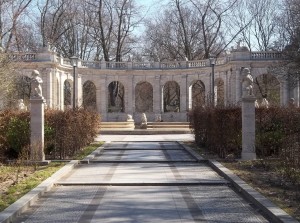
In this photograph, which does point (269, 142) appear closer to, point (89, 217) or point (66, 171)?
point (66, 171)

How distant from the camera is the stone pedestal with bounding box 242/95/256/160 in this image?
56.4 feet

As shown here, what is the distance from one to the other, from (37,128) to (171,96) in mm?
50348

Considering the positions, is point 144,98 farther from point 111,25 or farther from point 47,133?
point 47,133

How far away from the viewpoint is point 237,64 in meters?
45.4

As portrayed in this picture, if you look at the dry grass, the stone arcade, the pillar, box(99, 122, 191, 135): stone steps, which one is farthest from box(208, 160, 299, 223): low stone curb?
the stone arcade

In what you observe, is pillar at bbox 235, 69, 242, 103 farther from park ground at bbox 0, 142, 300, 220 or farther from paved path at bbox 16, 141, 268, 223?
paved path at bbox 16, 141, 268, 223

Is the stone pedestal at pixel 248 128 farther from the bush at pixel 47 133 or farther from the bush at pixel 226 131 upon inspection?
the bush at pixel 47 133

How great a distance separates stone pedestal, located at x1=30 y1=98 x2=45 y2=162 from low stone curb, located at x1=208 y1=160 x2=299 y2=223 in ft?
20.1

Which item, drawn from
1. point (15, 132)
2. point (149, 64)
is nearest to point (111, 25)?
point (149, 64)

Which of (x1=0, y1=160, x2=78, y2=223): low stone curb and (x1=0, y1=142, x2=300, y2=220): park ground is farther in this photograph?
(x1=0, y1=142, x2=300, y2=220): park ground

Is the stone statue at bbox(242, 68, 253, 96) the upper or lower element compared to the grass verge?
upper

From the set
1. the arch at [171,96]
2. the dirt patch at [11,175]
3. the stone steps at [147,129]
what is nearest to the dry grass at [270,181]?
the dirt patch at [11,175]

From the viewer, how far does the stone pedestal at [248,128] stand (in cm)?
1720

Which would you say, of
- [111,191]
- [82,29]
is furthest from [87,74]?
[111,191]
